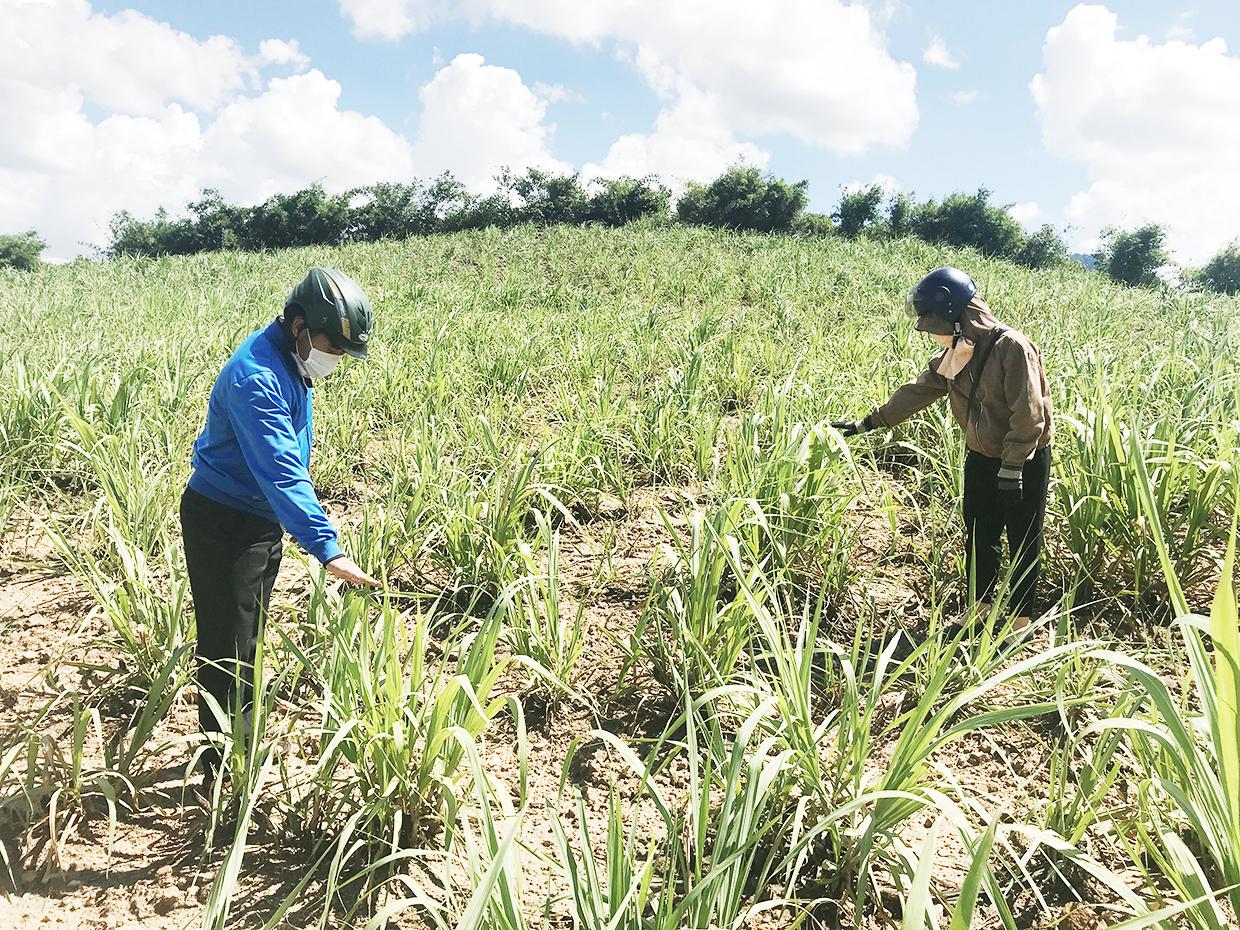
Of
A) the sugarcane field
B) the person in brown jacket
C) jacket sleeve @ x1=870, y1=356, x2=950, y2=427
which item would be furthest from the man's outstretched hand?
jacket sleeve @ x1=870, y1=356, x2=950, y2=427

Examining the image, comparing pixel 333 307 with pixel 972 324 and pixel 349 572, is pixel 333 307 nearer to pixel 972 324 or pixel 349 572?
pixel 349 572

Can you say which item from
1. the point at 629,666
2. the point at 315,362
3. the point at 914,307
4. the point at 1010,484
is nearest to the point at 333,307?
the point at 315,362

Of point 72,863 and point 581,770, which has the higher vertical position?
point 581,770

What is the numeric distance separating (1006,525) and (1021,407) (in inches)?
20.5

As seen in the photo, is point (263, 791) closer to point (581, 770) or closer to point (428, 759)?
point (428, 759)

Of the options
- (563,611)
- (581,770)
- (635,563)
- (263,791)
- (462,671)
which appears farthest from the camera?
(635,563)

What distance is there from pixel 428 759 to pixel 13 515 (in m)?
3.05

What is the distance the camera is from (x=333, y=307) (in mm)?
2002

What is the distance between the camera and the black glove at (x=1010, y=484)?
8.62 ft

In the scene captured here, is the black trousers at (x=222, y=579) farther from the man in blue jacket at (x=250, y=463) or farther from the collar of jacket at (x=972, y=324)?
the collar of jacket at (x=972, y=324)

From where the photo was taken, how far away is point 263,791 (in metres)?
2.00

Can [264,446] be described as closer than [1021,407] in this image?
Yes

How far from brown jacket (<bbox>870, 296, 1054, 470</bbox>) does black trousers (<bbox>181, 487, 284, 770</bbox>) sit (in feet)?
8.41

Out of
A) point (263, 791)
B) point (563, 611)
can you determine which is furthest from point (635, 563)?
point (263, 791)
